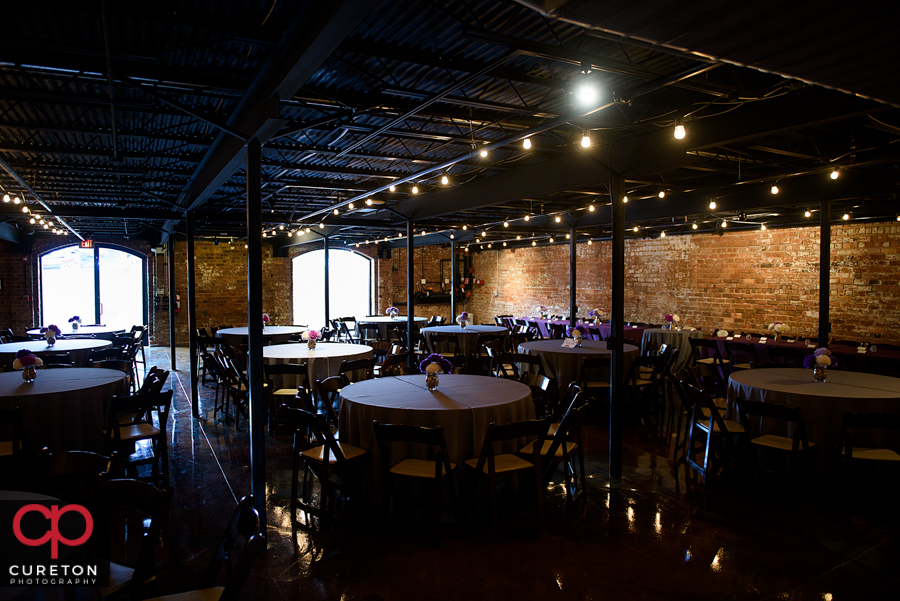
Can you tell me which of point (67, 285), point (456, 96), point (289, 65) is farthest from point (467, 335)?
point (67, 285)

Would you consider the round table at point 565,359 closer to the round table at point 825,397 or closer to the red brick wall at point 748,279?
the round table at point 825,397

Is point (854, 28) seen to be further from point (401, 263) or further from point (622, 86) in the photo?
point (401, 263)

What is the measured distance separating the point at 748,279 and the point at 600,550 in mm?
10540

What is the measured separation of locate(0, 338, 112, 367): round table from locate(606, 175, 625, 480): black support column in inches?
322

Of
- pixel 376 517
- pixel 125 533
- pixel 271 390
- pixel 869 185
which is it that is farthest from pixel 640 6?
pixel 869 185

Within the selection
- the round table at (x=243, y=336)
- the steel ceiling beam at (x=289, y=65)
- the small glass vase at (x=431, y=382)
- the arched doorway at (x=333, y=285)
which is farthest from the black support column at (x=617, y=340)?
the arched doorway at (x=333, y=285)

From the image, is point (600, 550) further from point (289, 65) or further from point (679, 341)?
point (679, 341)

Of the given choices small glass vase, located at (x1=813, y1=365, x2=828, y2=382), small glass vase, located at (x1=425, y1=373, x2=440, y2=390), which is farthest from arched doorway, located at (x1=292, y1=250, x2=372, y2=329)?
small glass vase, located at (x1=813, y1=365, x2=828, y2=382)

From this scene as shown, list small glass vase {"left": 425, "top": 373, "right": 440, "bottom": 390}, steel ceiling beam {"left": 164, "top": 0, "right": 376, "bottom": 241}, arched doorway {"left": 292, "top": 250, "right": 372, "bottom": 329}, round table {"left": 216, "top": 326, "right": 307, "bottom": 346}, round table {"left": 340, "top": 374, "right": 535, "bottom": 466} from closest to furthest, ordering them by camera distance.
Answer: steel ceiling beam {"left": 164, "top": 0, "right": 376, "bottom": 241} → round table {"left": 340, "top": 374, "right": 535, "bottom": 466} → small glass vase {"left": 425, "top": 373, "right": 440, "bottom": 390} → round table {"left": 216, "top": 326, "right": 307, "bottom": 346} → arched doorway {"left": 292, "top": 250, "right": 372, "bottom": 329}

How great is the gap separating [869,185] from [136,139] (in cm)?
1022

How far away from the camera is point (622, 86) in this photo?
4617mm

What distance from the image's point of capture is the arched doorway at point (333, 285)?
18578mm

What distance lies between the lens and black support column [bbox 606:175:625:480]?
5031mm

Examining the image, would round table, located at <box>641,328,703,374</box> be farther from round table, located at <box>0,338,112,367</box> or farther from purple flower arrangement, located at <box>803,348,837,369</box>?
round table, located at <box>0,338,112,367</box>
